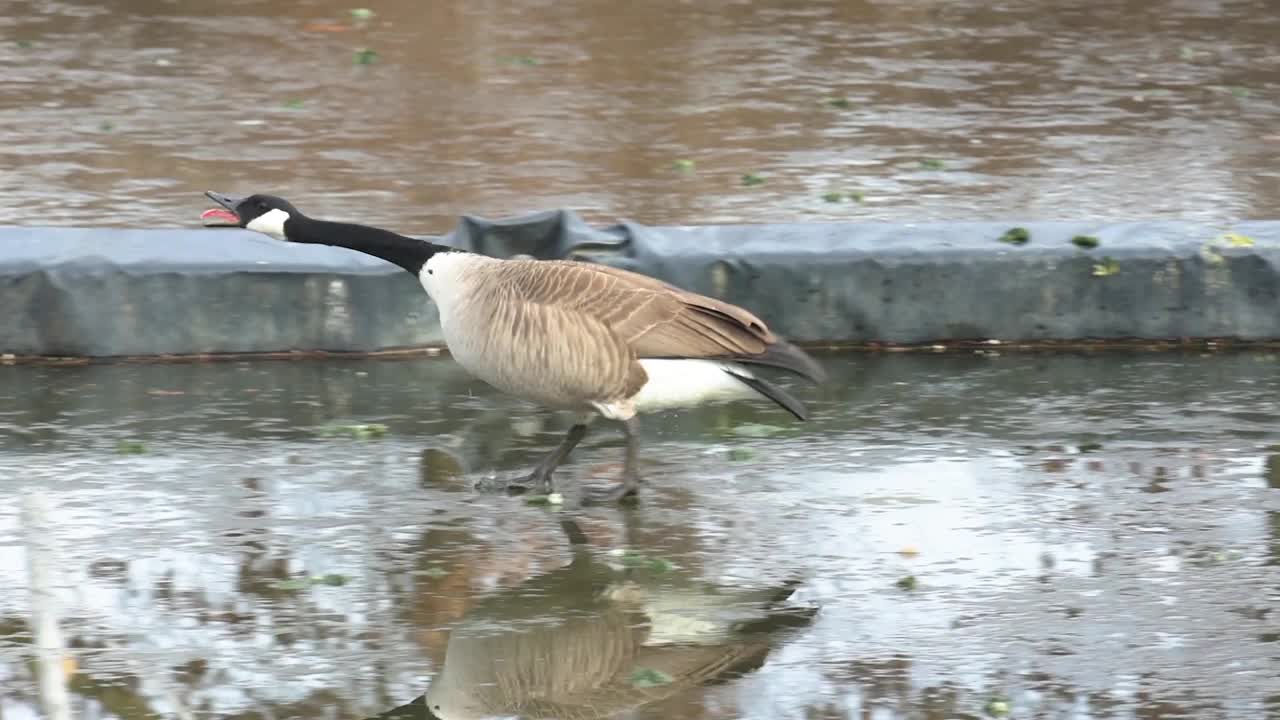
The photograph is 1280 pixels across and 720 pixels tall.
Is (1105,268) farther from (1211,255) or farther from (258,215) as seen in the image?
(258,215)

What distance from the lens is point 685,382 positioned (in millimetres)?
6953

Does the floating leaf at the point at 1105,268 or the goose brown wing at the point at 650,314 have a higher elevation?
the goose brown wing at the point at 650,314

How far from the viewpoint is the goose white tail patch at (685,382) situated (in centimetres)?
693

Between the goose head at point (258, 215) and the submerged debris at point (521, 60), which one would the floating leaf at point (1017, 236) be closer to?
the goose head at point (258, 215)

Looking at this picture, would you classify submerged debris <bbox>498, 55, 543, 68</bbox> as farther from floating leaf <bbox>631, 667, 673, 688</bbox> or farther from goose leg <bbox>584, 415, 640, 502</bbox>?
floating leaf <bbox>631, 667, 673, 688</bbox>

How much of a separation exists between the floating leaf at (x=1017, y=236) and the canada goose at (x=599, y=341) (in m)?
2.27

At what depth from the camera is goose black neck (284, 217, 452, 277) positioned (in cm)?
716

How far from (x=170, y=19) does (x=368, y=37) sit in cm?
170

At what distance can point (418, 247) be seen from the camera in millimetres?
7152

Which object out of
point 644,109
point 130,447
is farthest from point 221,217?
point 644,109

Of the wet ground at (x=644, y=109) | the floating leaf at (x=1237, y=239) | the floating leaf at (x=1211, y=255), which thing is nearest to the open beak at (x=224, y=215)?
the wet ground at (x=644, y=109)

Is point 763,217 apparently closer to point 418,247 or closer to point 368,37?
point 418,247

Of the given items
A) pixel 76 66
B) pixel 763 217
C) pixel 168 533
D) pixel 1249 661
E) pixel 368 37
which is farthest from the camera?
pixel 368 37

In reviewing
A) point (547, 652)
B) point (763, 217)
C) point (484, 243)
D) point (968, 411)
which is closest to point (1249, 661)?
point (547, 652)
